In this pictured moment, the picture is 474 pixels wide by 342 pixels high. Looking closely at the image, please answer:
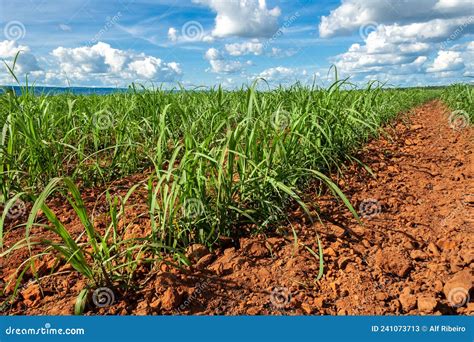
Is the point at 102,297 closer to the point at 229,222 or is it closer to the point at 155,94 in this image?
the point at 229,222

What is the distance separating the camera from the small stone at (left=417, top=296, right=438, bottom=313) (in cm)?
140

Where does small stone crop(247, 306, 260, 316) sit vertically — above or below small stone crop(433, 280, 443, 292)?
below

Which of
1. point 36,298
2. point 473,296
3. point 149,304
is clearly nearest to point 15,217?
point 36,298

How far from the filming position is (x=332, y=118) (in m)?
2.68

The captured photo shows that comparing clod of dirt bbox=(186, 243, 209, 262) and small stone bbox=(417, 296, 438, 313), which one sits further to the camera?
clod of dirt bbox=(186, 243, 209, 262)

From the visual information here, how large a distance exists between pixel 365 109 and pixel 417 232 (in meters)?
1.91

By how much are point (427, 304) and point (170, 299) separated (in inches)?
36.5

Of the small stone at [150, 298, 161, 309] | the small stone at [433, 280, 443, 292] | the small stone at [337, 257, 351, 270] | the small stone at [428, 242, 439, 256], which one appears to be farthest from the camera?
the small stone at [428, 242, 439, 256]

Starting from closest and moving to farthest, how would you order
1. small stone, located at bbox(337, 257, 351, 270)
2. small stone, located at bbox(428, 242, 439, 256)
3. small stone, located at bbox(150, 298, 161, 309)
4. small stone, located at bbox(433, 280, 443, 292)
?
small stone, located at bbox(150, 298, 161, 309) → small stone, located at bbox(433, 280, 443, 292) → small stone, located at bbox(337, 257, 351, 270) → small stone, located at bbox(428, 242, 439, 256)

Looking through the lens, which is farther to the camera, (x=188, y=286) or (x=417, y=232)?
(x=417, y=232)

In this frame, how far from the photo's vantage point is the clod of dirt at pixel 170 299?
4.51 feet

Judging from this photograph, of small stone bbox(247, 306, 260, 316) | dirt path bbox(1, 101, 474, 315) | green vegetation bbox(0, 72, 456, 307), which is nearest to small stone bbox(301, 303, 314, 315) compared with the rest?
dirt path bbox(1, 101, 474, 315)

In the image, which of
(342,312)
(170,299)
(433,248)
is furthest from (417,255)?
(170,299)

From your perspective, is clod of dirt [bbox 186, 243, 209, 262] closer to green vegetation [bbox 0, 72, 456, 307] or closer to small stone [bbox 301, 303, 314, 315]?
green vegetation [bbox 0, 72, 456, 307]
